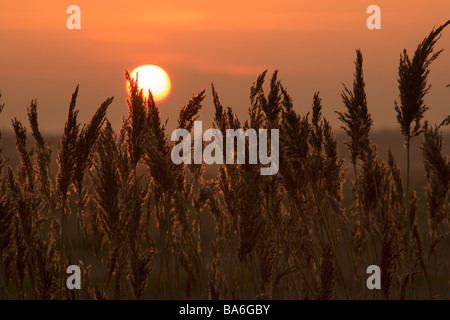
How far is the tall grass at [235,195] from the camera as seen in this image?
3.69 meters

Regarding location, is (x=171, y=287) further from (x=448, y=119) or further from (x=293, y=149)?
(x=448, y=119)

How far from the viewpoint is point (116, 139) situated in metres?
4.25

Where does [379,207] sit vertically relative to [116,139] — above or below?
below

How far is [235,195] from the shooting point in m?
3.90

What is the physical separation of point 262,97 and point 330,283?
132 cm

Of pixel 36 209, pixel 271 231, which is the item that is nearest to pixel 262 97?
pixel 271 231

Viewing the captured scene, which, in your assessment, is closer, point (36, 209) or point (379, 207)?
point (379, 207)

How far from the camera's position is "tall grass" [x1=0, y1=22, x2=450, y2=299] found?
12.1ft

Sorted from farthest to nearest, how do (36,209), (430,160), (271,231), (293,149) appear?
1. (36,209)
2. (271,231)
3. (430,160)
4. (293,149)
